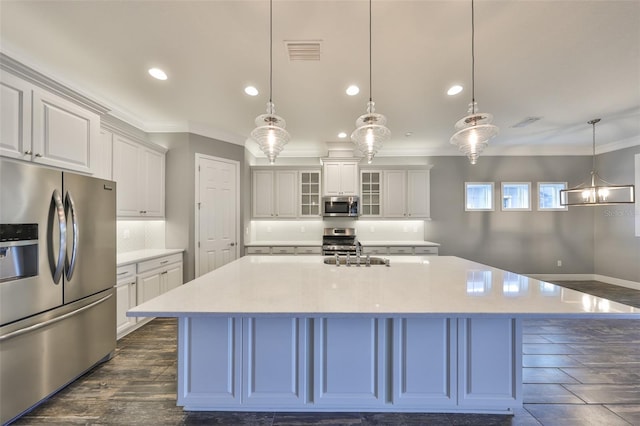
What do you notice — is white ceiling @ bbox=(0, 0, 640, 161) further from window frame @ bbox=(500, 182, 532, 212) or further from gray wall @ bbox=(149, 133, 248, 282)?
window frame @ bbox=(500, 182, 532, 212)


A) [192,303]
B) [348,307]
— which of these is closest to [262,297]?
[192,303]

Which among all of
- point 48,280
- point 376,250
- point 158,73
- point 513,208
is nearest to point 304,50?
point 158,73

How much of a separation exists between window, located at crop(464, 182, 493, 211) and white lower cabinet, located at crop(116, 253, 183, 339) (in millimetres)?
5477

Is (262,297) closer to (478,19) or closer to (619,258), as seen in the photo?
(478,19)

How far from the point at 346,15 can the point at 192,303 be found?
7.06 ft

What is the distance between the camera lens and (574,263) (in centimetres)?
529

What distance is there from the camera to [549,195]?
17.5ft

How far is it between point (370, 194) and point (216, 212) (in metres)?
2.88

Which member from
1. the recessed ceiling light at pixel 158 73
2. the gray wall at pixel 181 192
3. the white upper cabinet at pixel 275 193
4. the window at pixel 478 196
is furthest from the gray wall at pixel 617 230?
the gray wall at pixel 181 192

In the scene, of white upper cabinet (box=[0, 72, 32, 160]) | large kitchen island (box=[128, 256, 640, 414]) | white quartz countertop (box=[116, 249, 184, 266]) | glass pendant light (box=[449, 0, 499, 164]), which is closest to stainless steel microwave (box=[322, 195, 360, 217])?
white quartz countertop (box=[116, 249, 184, 266])

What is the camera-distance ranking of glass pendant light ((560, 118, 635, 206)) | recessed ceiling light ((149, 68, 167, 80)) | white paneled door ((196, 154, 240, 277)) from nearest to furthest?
recessed ceiling light ((149, 68, 167, 80))
glass pendant light ((560, 118, 635, 206))
white paneled door ((196, 154, 240, 277))

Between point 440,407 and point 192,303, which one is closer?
point 192,303

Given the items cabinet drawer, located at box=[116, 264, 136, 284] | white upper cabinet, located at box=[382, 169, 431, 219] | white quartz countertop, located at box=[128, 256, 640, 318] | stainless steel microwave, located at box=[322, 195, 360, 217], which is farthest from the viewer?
white upper cabinet, located at box=[382, 169, 431, 219]

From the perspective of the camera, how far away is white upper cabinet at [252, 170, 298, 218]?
199 inches
